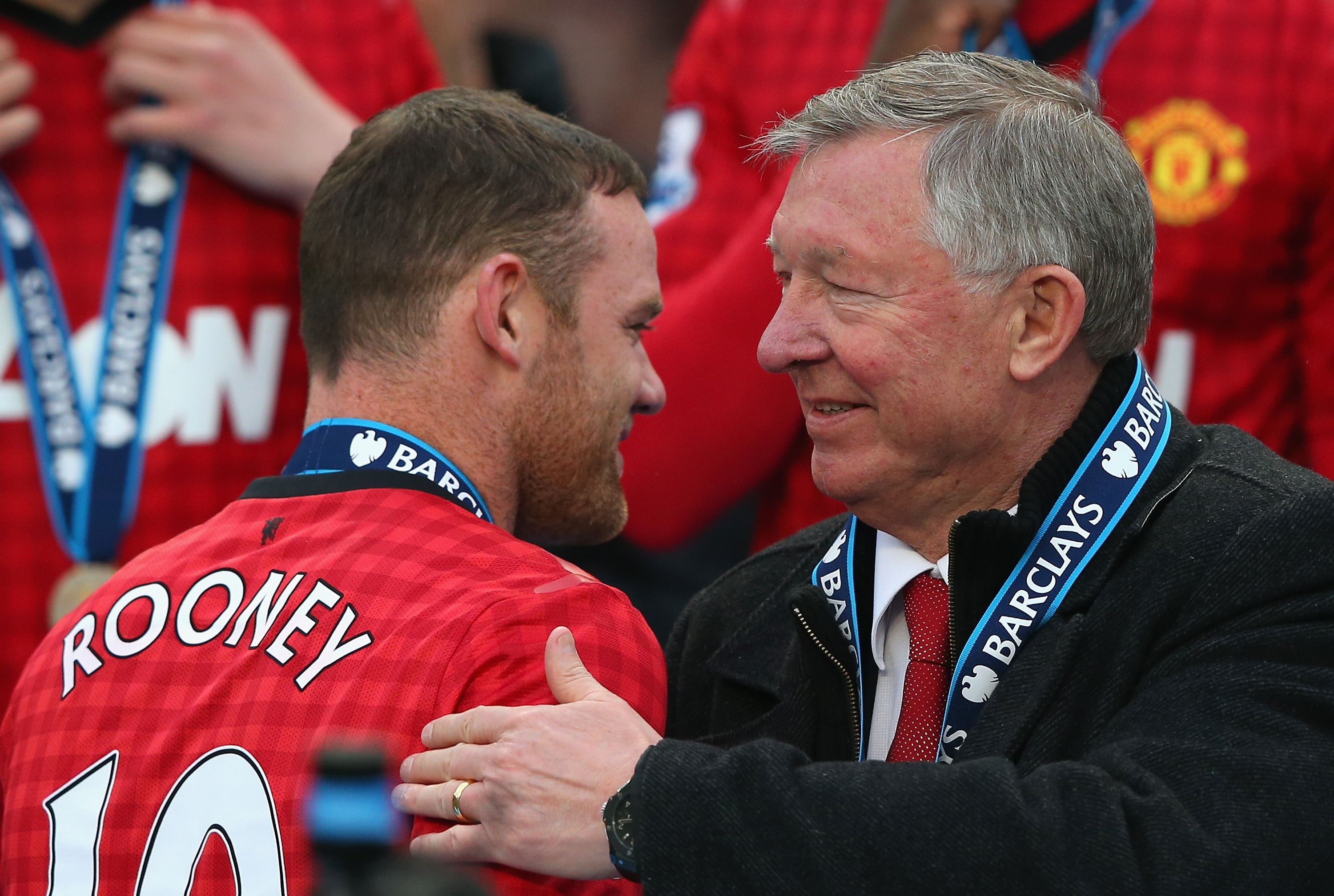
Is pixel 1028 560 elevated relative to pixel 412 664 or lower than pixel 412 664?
elevated

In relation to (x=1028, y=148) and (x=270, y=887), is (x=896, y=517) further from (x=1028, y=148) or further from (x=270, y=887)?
(x=270, y=887)

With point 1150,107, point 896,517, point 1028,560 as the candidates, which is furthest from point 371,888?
point 1150,107

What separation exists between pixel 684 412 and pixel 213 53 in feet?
4.00

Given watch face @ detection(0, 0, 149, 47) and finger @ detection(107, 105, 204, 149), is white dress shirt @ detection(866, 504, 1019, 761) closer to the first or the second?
finger @ detection(107, 105, 204, 149)

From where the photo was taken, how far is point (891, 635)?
2.46 metres

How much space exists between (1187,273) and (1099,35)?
0.52 m

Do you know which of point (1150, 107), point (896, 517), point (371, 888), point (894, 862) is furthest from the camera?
point (1150, 107)

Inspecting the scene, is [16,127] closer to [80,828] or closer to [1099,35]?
[80,828]

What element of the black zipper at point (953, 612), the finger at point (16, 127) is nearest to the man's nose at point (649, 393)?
the black zipper at point (953, 612)

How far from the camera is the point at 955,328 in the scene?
231 cm

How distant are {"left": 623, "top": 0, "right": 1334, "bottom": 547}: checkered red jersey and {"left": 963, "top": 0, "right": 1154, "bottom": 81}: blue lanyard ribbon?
23 mm

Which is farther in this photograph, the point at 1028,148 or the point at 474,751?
the point at 1028,148

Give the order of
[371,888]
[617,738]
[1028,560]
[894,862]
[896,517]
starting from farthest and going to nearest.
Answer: [896,517] → [1028,560] → [617,738] → [894,862] → [371,888]

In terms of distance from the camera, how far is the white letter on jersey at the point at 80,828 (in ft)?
6.93
